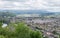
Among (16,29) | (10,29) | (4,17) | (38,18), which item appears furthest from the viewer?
(38,18)

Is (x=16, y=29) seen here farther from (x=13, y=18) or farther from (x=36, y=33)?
(x=13, y=18)

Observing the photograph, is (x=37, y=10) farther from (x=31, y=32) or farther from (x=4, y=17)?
(x=31, y=32)

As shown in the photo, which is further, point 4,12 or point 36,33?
Answer: point 4,12

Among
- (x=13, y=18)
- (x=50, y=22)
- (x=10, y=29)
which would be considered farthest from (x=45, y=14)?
(x=10, y=29)

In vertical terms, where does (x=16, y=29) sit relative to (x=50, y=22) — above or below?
above

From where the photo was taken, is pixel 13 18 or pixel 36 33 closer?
pixel 36 33

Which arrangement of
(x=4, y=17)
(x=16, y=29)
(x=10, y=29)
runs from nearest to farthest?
(x=16, y=29), (x=10, y=29), (x=4, y=17)

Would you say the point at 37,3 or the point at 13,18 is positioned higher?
the point at 37,3

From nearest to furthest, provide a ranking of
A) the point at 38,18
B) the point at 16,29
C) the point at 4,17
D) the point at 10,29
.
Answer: the point at 16,29
the point at 10,29
the point at 4,17
the point at 38,18

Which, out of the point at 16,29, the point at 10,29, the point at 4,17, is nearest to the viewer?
the point at 16,29
